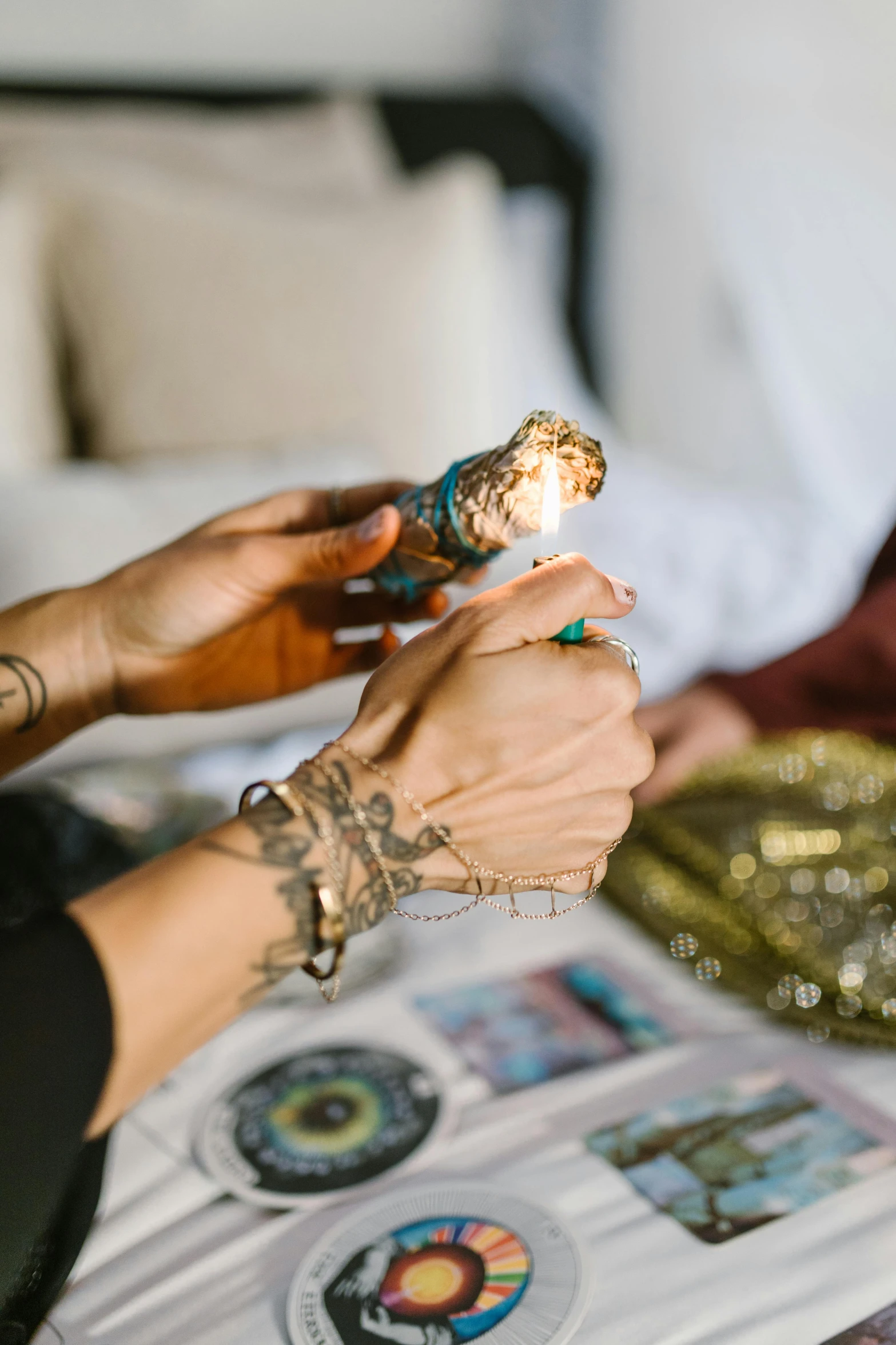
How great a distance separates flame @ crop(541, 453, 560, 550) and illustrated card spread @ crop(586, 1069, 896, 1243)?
0.37 m

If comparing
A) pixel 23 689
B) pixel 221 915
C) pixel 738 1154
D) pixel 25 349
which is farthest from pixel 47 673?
pixel 25 349

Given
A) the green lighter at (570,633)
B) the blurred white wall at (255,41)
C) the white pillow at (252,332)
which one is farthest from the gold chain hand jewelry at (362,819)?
the blurred white wall at (255,41)

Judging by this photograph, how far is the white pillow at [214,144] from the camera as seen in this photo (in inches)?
60.1

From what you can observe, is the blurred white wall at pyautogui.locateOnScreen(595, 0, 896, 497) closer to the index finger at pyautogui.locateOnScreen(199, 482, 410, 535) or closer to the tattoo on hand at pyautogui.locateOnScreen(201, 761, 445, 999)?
the index finger at pyautogui.locateOnScreen(199, 482, 410, 535)

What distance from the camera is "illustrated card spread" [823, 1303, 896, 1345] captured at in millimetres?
449

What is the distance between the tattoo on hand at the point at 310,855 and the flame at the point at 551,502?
6.2 inches

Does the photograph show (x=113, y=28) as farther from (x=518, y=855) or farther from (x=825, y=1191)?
(x=825, y=1191)

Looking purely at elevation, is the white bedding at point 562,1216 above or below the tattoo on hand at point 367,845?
below

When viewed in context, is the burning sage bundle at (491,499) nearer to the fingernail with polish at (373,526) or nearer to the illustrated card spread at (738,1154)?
the fingernail with polish at (373,526)

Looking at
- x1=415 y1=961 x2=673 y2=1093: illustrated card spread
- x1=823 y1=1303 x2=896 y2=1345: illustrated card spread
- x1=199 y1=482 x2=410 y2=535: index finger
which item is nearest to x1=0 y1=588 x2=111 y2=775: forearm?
x1=199 y1=482 x2=410 y2=535: index finger

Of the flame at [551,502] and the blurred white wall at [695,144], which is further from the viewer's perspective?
the blurred white wall at [695,144]

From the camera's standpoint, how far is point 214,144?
164 cm

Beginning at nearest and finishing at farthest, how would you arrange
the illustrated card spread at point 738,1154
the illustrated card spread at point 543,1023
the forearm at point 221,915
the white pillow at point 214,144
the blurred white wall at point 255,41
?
the forearm at point 221,915 < the illustrated card spread at point 738,1154 < the illustrated card spread at point 543,1023 < the white pillow at point 214,144 < the blurred white wall at point 255,41

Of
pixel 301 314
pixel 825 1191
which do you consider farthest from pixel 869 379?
pixel 825 1191
